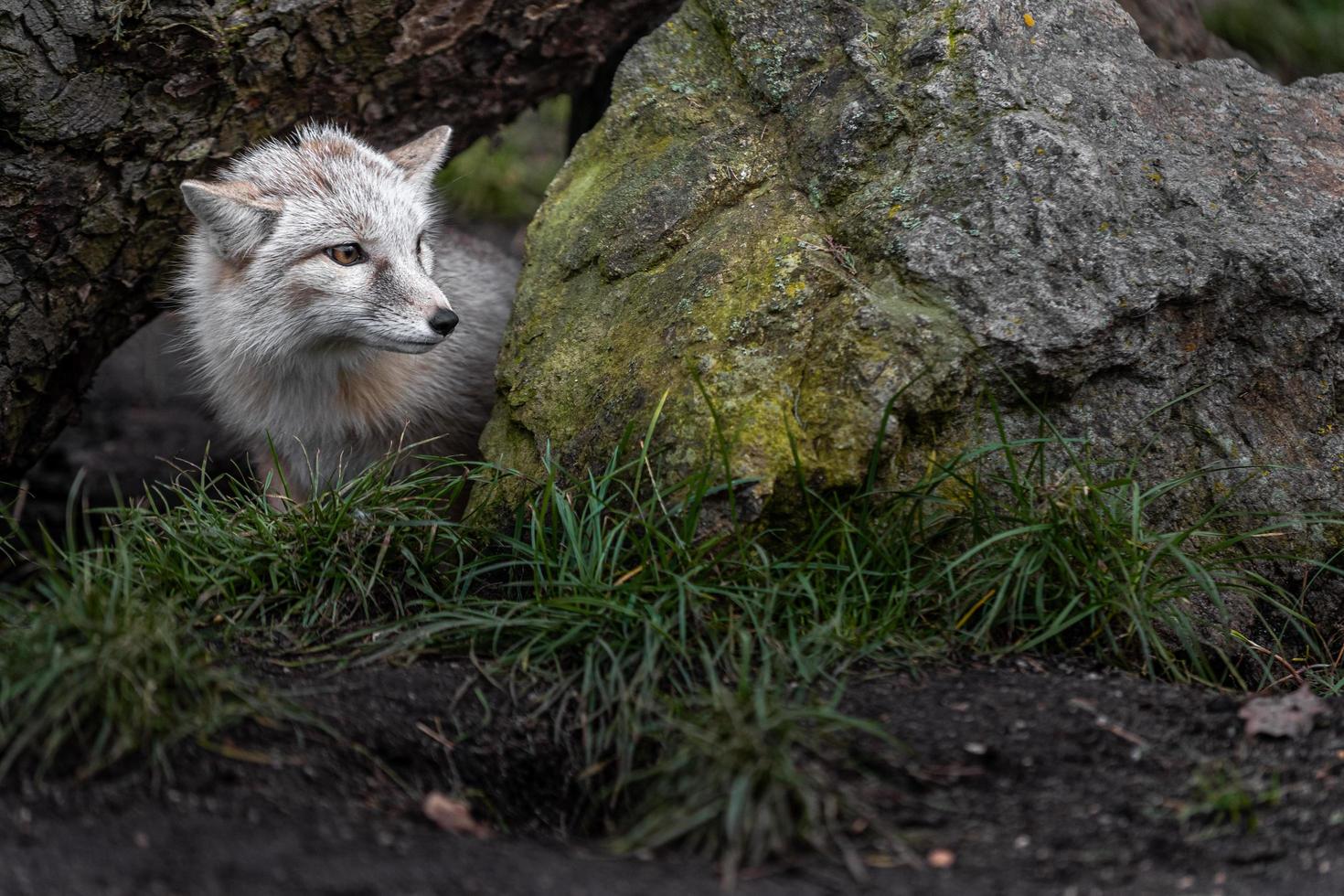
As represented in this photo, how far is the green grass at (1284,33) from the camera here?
7699 millimetres

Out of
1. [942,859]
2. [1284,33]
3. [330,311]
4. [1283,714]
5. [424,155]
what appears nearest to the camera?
[942,859]

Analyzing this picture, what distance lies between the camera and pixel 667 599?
332 cm

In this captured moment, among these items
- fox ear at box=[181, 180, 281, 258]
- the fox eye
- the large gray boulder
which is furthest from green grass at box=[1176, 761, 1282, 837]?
fox ear at box=[181, 180, 281, 258]

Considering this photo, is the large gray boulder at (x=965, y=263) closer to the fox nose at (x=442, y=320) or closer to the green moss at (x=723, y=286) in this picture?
the green moss at (x=723, y=286)

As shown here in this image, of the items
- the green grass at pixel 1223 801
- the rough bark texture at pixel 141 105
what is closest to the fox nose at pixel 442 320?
the rough bark texture at pixel 141 105

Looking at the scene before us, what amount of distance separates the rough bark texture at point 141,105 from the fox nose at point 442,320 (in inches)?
55.4

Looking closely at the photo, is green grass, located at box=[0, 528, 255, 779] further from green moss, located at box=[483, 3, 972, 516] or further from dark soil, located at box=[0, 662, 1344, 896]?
green moss, located at box=[483, 3, 972, 516]

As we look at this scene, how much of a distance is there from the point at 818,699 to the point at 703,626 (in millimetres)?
436

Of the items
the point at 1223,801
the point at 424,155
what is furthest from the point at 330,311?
the point at 1223,801

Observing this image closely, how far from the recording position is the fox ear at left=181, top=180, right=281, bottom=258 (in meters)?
4.55

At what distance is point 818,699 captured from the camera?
2.97m

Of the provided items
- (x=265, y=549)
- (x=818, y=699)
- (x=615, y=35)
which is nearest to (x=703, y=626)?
(x=818, y=699)

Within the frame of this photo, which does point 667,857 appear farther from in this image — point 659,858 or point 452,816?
point 452,816

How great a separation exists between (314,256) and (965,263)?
253 centimetres
